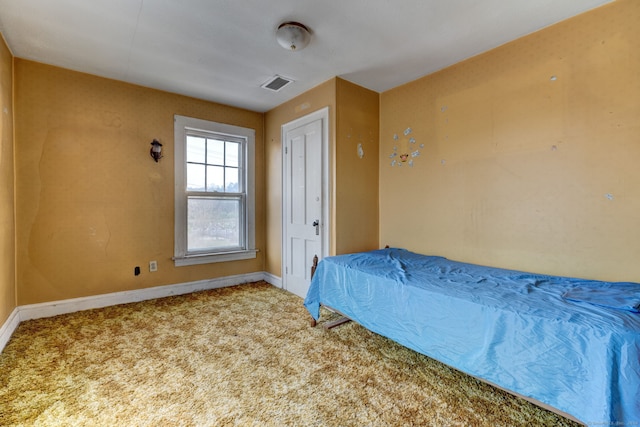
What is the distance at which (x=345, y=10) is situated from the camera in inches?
81.7

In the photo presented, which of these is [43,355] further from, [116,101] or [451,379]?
[451,379]

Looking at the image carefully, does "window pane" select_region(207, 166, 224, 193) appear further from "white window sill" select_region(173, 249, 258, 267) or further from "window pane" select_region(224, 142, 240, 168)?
"white window sill" select_region(173, 249, 258, 267)

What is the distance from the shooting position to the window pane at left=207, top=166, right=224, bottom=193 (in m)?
3.90

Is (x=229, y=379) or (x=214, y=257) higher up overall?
(x=214, y=257)

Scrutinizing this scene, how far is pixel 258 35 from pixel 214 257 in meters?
2.71

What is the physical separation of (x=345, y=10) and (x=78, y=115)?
293 centimetres

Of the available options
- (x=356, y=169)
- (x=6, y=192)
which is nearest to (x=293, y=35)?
(x=356, y=169)

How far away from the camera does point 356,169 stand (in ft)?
11.0

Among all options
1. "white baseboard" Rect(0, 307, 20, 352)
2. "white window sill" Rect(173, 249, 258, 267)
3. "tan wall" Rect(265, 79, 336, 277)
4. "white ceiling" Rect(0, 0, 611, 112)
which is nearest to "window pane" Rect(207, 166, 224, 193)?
"tan wall" Rect(265, 79, 336, 277)

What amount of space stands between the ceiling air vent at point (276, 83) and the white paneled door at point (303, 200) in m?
0.45

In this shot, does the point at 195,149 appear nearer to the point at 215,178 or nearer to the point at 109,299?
the point at 215,178

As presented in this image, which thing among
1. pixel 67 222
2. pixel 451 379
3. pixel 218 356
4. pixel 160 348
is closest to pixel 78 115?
pixel 67 222

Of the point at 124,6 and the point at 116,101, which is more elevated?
the point at 124,6

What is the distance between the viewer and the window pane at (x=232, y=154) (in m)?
4.08
